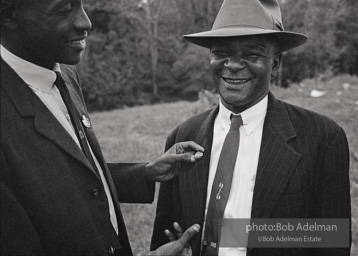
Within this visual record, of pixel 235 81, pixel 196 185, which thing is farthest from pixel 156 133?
pixel 235 81

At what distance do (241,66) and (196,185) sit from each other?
70 centimetres

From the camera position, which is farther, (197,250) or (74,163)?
(197,250)

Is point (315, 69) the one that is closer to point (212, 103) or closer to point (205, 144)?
point (212, 103)

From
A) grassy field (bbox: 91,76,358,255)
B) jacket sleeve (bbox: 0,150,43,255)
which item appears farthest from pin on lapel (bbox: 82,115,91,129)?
grassy field (bbox: 91,76,358,255)

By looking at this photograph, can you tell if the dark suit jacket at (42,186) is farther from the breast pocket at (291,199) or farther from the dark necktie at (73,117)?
the breast pocket at (291,199)

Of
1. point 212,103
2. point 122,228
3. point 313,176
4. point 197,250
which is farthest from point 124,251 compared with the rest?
point 212,103

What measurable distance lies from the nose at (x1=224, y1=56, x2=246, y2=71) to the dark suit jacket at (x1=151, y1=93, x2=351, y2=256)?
0.32 metres

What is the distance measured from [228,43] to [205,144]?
1.90 feet

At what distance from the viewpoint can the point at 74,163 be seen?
188 centimetres

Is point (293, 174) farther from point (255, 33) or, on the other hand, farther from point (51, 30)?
point (51, 30)

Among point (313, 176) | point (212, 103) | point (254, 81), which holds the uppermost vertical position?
point (254, 81)

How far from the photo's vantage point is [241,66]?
7.49ft

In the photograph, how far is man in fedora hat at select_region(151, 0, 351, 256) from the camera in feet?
7.44

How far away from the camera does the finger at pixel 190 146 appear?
2361 millimetres
